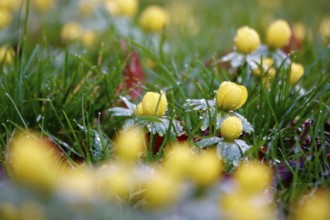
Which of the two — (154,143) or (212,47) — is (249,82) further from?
(212,47)

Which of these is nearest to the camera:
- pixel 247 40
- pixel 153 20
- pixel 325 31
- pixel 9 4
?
pixel 247 40

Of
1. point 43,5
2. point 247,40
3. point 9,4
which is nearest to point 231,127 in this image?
point 247,40

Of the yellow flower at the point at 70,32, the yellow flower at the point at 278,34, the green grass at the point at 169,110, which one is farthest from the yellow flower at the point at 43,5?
the yellow flower at the point at 278,34

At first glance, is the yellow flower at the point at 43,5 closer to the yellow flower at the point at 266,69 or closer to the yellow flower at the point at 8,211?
the yellow flower at the point at 266,69

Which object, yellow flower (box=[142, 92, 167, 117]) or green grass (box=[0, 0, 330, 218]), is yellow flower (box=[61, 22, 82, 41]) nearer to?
green grass (box=[0, 0, 330, 218])

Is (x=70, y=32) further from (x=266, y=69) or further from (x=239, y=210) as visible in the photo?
(x=239, y=210)
